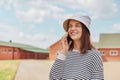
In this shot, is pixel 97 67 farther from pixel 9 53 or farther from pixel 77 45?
pixel 9 53

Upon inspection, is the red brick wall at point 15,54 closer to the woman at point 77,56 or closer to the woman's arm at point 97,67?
the woman at point 77,56

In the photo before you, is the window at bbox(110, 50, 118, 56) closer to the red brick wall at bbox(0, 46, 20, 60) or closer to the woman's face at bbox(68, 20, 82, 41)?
the red brick wall at bbox(0, 46, 20, 60)

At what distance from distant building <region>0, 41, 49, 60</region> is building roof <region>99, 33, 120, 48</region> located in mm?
5381

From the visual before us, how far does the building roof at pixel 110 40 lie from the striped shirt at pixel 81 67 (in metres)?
16.5

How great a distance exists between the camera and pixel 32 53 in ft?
47.1

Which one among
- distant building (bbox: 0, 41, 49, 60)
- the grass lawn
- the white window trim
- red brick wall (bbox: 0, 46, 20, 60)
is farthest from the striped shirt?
the white window trim

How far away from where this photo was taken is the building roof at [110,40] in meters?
19.3

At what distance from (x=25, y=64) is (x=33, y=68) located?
57 cm

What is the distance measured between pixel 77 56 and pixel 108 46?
1710cm

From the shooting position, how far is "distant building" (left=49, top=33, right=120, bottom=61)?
1672 centimetres

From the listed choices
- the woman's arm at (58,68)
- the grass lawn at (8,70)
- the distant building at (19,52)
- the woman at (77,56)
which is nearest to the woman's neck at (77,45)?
the woman at (77,56)

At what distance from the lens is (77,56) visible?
94.6 inches

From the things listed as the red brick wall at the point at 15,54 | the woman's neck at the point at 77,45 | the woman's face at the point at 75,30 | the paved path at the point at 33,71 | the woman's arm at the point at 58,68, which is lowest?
the paved path at the point at 33,71

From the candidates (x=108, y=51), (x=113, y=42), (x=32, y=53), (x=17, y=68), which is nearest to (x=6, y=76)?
(x=17, y=68)
